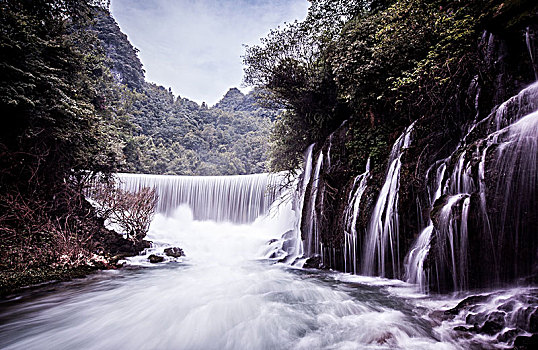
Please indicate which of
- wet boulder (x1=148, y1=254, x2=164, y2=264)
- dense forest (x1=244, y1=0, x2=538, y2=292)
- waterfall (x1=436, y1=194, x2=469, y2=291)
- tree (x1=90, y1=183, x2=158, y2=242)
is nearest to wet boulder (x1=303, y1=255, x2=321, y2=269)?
dense forest (x1=244, y1=0, x2=538, y2=292)

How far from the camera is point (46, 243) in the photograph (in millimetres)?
5926

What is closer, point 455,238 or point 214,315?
point 455,238

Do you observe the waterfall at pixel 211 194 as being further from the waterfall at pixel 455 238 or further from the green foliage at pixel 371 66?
the waterfall at pixel 455 238

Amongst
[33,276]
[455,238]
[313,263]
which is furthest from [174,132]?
[455,238]

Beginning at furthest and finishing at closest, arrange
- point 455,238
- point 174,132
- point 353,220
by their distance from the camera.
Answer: point 174,132 → point 353,220 → point 455,238

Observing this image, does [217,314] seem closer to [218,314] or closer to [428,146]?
[218,314]

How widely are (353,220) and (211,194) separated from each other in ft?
43.9

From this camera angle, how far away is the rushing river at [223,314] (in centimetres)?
321

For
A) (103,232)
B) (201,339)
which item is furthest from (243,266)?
(201,339)

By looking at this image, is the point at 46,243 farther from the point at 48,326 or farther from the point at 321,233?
the point at 321,233

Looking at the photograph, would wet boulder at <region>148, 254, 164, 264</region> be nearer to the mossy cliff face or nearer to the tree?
the tree

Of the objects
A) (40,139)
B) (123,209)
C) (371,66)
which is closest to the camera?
(371,66)

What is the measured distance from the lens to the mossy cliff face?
135 inches

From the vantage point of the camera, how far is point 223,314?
423 centimetres
